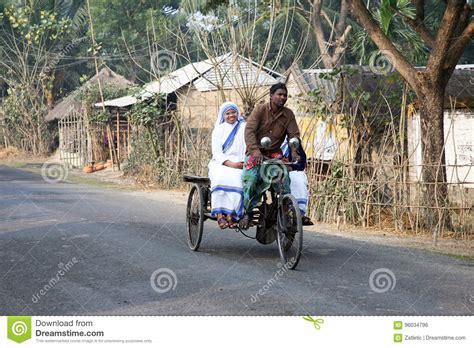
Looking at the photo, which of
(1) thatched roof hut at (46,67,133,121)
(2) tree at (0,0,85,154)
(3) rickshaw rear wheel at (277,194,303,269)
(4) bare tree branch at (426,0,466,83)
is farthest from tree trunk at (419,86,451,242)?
(2) tree at (0,0,85,154)

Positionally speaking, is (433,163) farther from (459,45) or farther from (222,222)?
(222,222)

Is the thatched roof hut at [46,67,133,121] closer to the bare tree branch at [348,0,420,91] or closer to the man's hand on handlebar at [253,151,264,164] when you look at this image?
Result: the bare tree branch at [348,0,420,91]

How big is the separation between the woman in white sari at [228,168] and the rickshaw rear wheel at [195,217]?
299mm

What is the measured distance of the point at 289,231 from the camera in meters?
8.55

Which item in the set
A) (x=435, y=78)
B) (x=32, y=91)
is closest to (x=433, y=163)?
(x=435, y=78)

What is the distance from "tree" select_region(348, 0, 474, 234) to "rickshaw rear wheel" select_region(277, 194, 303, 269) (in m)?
4.25

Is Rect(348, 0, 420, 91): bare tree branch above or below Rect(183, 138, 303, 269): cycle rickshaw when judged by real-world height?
above

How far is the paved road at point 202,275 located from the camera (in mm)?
6730

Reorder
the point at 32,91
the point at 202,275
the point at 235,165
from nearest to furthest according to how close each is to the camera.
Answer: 1. the point at 202,275
2. the point at 235,165
3. the point at 32,91

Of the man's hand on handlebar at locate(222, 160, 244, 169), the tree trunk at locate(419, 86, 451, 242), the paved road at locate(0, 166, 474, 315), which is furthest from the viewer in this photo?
the tree trunk at locate(419, 86, 451, 242)

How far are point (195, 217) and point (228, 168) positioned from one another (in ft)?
3.09

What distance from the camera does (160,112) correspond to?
22016mm

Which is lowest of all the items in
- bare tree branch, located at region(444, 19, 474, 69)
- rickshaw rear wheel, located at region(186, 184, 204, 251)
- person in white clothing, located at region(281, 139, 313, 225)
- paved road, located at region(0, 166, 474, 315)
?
paved road, located at region(0, 166, 474, 315)

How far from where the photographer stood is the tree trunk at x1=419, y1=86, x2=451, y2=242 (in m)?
12.3
